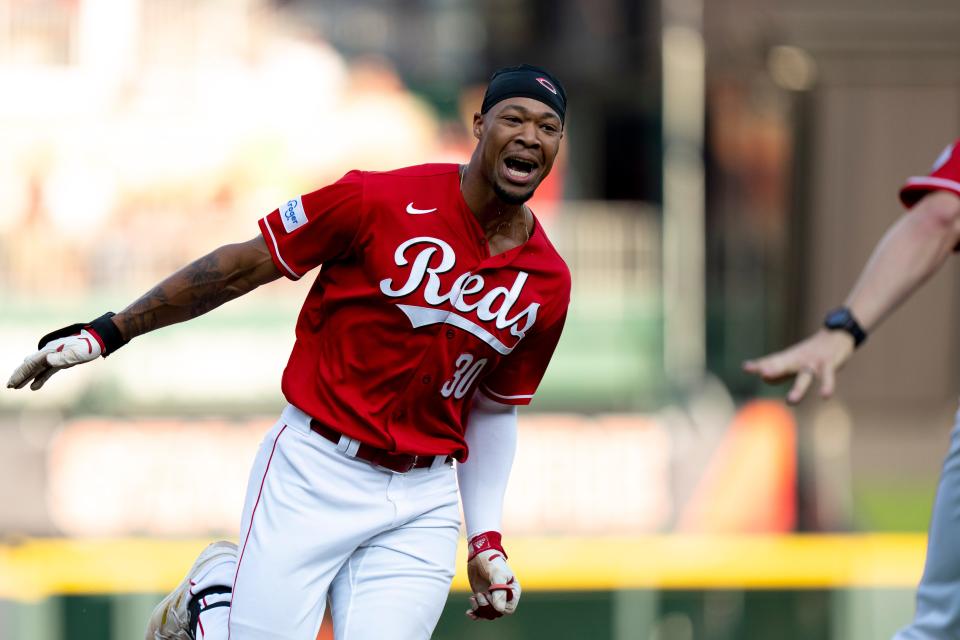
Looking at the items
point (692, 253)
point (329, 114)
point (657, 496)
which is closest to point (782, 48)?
point (692, 253)

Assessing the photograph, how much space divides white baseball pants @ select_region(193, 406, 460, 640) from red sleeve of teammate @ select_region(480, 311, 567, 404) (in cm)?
30

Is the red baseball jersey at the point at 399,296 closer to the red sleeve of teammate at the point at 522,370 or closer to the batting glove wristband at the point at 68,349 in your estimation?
the red sleeve of teammate at the point at 522,370

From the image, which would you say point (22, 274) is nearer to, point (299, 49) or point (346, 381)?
point (299, 49)

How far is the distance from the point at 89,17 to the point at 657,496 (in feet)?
18.1

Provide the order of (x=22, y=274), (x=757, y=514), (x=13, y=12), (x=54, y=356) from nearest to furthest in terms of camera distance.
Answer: (x=54, y=356) → (x=757, y=514) → (x=22, y=274) → (x=13, y=12)

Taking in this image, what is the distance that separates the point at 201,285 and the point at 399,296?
0.50 metres

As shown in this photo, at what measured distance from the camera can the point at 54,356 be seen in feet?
12.0

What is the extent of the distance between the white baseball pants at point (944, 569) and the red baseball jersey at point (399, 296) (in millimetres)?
1051

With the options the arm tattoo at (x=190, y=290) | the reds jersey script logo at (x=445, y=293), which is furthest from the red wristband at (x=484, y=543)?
the arm tattoo at (x=190, y=290)

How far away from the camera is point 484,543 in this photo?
400 centimetres

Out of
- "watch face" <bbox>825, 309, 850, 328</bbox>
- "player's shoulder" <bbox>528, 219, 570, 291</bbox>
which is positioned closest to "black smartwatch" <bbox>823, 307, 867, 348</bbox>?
"watch face" <bbox>825, 309, 850, 328</bbox>

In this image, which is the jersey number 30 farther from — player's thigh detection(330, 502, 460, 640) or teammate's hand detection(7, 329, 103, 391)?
teammate's hand detection(7, 329, 103, 391)

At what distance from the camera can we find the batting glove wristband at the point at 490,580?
12.9 ft

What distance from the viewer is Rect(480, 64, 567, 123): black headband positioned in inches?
145
